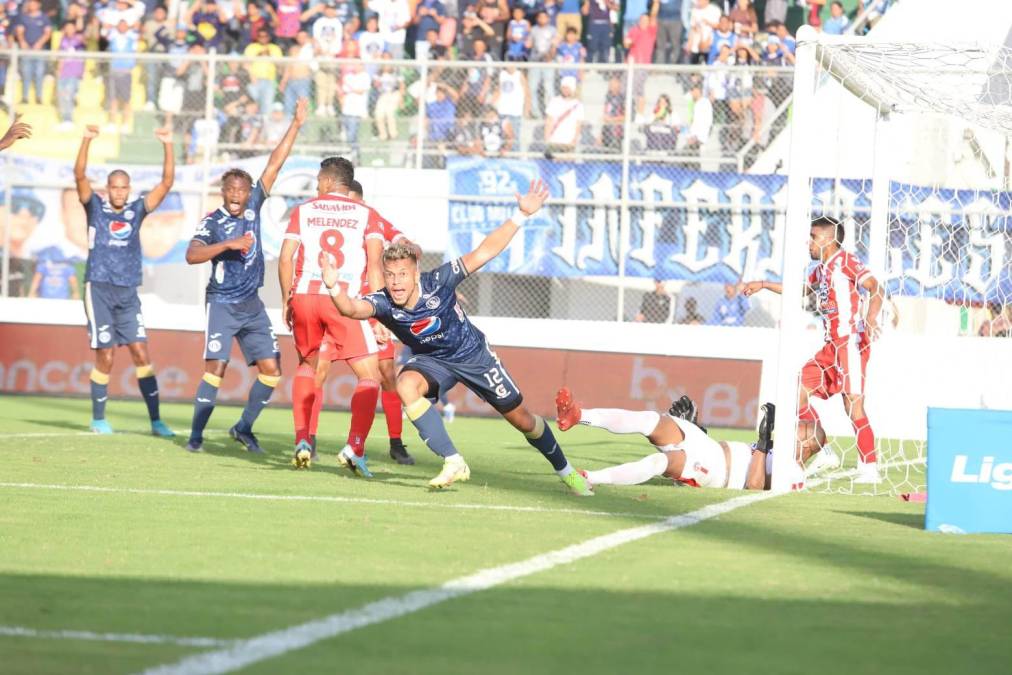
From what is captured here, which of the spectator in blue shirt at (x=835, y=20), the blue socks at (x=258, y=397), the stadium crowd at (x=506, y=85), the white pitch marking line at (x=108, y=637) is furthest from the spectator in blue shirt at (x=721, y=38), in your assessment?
the white pitch marking line at (x=108, y=637)

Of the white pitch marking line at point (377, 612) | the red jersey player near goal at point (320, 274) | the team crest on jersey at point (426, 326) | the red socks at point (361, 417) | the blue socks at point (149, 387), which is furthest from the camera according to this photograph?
the blue socks at point (149, 387)

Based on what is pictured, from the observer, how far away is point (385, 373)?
1150cm

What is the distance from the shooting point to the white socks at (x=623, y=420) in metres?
9.54

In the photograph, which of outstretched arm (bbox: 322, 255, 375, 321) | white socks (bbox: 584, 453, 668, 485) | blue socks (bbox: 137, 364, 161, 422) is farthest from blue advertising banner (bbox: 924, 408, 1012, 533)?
blue socks (bbox: 137, 364, 161, 422)

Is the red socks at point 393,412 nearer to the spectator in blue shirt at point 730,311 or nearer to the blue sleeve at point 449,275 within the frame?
the blue sleeve at point 449,275

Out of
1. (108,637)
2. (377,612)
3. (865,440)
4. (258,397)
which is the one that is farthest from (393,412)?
(108,637)

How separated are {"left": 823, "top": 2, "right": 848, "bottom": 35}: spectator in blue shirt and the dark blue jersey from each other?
12.2 metres

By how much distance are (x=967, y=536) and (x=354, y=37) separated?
56.2 ft

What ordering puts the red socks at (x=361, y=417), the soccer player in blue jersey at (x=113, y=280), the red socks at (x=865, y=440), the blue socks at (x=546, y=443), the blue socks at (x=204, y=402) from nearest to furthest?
the blue socks at (x=546, y=443), the red socks at (x=361, y=417), the red socks at (x=865, y=440), the blue socks at (x=204, y=402), the soccer player in blue jersey at (x=113, y=280)

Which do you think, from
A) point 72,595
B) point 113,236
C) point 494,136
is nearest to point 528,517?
point 72,595

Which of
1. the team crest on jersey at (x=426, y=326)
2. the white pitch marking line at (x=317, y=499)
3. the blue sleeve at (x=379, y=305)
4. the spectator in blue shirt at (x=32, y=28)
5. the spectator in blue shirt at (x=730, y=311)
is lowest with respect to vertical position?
the white pitch marking line at (x=317, y=499)

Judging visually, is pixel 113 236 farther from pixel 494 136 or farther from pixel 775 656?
pixel 775 656

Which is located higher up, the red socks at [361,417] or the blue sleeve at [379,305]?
the blue sleeve at [379,305]

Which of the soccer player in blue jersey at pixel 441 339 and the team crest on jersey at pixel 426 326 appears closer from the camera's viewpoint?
the soccer player in blue jersey at pixel 441 339
